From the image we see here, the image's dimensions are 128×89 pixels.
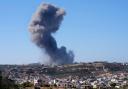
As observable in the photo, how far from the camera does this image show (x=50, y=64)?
14362 centimetres

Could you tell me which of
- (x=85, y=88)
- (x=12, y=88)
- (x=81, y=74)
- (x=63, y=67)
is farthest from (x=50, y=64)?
(x=12, y=88)

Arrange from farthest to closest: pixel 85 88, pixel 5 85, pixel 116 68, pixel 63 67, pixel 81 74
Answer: pixel 116 68, pixel 63 67, pixel 81 74, pixel 85 88, pixel 5 85

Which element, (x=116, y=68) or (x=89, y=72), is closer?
(x=89, y=72)

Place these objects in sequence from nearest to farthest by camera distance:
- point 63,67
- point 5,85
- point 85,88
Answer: point 5,85, point 85,88, point 63,67

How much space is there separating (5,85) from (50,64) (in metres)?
100

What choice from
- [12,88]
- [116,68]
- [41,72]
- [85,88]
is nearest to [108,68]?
[116,68]

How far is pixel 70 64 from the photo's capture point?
14925 centimetres

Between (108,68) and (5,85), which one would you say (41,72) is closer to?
(108,68)

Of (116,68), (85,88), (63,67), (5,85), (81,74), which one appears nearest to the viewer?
(5,85)

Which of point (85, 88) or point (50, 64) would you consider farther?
point (50, 64)

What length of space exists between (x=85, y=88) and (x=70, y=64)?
80.3 metres

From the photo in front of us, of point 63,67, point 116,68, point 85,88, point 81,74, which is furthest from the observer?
point 116,68

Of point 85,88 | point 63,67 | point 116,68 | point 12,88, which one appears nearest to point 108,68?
point 116,68

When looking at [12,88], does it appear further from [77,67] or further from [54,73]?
[77,67]
